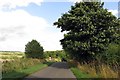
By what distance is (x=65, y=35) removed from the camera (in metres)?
40.1

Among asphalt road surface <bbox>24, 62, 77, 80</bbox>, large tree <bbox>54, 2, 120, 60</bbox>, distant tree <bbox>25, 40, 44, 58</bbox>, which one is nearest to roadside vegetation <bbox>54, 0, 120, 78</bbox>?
large tree <bbox>54, 2, 120, 60</bbox>

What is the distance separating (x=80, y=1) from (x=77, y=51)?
305 inches

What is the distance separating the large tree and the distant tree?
29.5m

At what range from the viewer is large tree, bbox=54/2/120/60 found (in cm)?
3675

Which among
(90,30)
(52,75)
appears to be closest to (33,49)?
(90,30)

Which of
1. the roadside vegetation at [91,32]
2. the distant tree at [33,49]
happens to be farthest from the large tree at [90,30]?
the distant tree at [33,49]

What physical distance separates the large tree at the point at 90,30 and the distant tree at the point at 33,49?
29.5 metres

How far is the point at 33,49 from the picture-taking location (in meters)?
69.2

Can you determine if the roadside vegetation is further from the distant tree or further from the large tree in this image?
the distant tree

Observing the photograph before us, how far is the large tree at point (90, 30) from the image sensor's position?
36750 millimetres

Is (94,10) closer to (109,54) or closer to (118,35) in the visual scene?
(118,35)

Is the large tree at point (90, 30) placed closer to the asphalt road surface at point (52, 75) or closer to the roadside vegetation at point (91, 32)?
the roadside vegetation at point (91, 32)

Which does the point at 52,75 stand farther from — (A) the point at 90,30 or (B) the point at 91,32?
(A) the point at 90,30

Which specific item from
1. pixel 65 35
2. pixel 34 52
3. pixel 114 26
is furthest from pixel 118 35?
pixel 34 52
